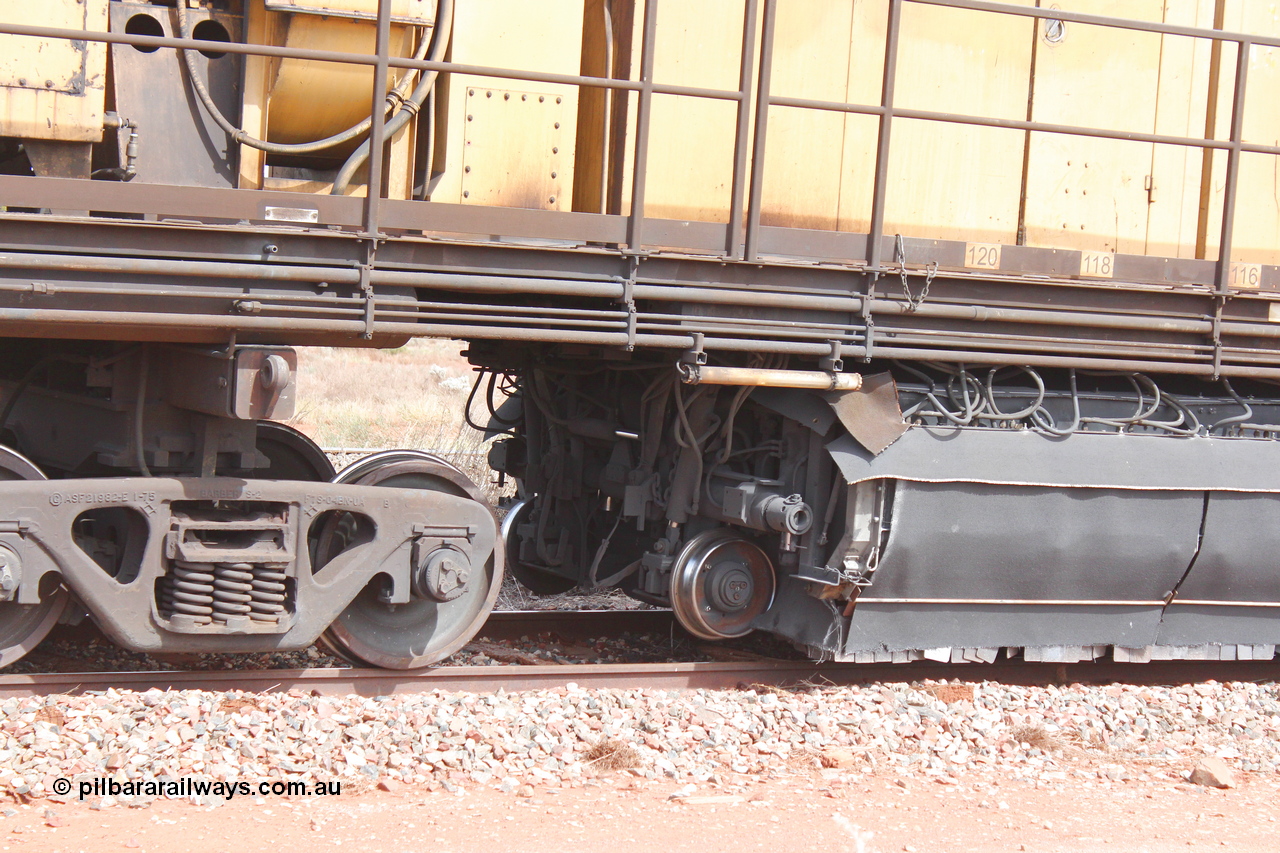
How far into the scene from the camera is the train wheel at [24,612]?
16.0 ft

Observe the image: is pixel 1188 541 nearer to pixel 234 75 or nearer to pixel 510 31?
pixel 510 31

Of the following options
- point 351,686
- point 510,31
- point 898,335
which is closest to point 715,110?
point 510,31

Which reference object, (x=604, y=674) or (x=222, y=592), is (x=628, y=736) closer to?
(x=604, y=674)

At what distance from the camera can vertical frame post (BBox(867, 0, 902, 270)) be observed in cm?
529

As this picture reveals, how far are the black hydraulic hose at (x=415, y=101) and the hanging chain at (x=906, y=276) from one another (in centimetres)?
221

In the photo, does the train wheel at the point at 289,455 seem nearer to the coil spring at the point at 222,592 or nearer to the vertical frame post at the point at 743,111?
the coil spring at the point at 222,592

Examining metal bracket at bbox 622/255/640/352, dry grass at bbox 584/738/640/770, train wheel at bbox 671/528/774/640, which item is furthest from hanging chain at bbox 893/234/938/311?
dry grass at bbox 584/738/640/770

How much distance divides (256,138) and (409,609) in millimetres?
2202

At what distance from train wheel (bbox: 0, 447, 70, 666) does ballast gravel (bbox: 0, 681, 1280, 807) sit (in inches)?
10.6

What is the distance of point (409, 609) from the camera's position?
18.4ft

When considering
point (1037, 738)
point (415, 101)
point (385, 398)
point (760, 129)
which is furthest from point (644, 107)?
point (385, 398)

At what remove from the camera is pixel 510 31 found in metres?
5.34

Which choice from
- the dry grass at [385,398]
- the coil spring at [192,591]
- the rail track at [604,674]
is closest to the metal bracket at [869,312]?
the rail track at [604,674]

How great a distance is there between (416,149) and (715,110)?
4.53 feet
